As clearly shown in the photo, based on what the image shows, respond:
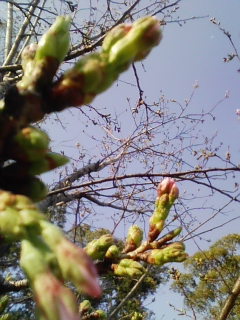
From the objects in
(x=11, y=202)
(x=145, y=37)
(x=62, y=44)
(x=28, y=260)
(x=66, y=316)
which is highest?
(x=62, y=44)

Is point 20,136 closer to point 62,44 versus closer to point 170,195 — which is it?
point 62,44

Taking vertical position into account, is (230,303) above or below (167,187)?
below

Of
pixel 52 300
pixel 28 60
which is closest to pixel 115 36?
pixel 28 60

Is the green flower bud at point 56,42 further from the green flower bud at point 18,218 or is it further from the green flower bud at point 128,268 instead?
the green flower bud at point 128,268

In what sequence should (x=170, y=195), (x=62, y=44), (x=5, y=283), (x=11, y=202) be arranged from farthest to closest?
(x=5, y=283) < (x=170, y=195) < (x=62, y=44) < (x=11, y=202)

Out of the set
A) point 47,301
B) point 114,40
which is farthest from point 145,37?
point 47,301

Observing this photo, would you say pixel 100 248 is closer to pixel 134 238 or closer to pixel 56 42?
pixel 134 238

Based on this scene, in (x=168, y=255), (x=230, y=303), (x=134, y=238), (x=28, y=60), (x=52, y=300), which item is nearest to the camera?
(x=52, y=300)
